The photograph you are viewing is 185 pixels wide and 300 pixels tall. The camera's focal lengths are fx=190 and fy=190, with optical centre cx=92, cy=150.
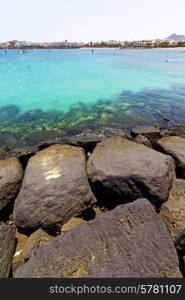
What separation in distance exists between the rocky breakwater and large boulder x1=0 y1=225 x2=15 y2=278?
0.02 m

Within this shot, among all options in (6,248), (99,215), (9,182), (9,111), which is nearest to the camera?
(6,248)

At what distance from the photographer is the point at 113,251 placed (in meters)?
2.52

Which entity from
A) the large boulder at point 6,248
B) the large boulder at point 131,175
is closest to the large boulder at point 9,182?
the large boulder at point 6,248

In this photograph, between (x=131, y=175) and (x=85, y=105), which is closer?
(x=131, y=175)

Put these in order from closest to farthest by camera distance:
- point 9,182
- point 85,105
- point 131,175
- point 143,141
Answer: point 131,175 → point 9,182 → point 143,141 → point 85,105

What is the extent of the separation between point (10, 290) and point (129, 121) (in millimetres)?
8055

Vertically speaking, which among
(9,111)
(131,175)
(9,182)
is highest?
(131,175)

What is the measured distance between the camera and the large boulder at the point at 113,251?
238cm

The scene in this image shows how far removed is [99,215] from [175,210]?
1.52m

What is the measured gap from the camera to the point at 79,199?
378cm

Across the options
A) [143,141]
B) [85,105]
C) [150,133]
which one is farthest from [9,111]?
[143,141]

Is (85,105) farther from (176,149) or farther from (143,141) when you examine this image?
(176,149)

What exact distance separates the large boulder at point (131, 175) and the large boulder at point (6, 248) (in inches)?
73.6

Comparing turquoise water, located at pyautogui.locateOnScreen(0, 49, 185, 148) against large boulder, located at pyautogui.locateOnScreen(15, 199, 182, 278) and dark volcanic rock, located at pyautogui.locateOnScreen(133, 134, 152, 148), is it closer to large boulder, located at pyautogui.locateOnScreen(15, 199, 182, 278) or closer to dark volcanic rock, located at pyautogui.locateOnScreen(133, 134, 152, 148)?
dark volcanic rock, located at pyautogui.locateOnScreen(133, 134, 152, 148)
